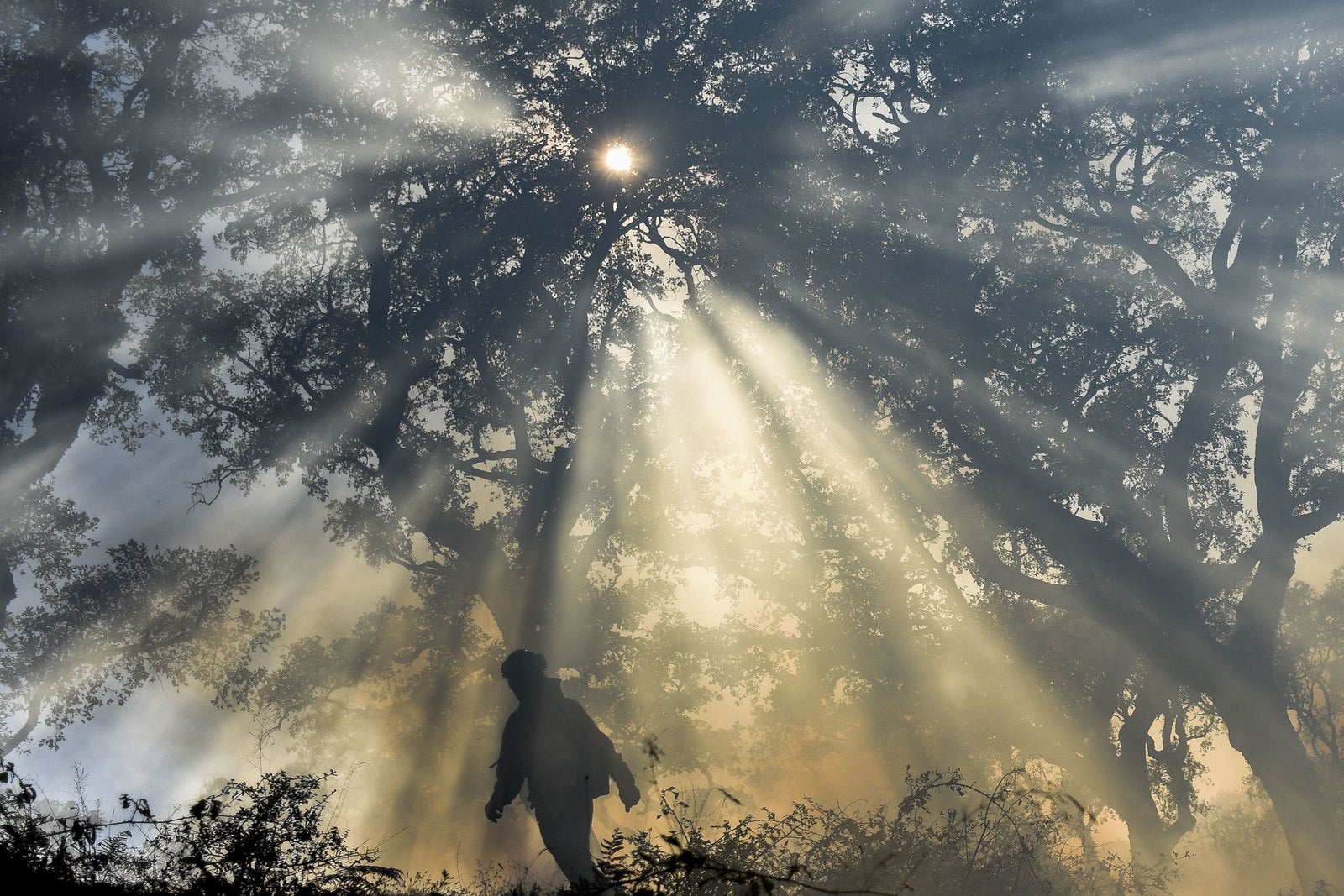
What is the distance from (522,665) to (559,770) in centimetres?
146

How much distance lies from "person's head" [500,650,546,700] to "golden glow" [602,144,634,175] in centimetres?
1183

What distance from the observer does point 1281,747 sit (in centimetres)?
1448

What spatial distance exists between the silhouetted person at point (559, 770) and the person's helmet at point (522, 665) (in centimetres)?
17

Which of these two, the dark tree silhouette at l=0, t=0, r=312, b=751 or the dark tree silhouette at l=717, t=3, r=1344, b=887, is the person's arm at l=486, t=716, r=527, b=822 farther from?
the dark tree silhouette at l=0, t=0, r=312, b=751

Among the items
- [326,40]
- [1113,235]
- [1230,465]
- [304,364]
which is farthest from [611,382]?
[1230,465]

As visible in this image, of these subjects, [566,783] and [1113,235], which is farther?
[1113,235]

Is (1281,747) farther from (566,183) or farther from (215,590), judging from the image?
(215,590)

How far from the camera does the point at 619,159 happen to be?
1895cm

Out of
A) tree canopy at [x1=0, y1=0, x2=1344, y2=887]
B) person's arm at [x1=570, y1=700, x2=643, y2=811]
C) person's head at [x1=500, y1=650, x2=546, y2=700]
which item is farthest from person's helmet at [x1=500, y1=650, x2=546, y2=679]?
tree canopy at [x1=0, y1=0, x2=1344, y2=887]

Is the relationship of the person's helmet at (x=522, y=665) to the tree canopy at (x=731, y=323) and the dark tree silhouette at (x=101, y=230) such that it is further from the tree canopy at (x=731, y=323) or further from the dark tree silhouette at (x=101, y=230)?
the dark tree silhouette at (x=101, y=230)

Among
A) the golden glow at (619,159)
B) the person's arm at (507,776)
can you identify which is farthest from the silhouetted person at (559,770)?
the golden glow at (619,159)

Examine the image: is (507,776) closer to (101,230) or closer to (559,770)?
(559,770)

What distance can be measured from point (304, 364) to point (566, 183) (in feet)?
23.9

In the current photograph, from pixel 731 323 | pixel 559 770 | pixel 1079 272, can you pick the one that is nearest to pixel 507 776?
pixel 559 770
